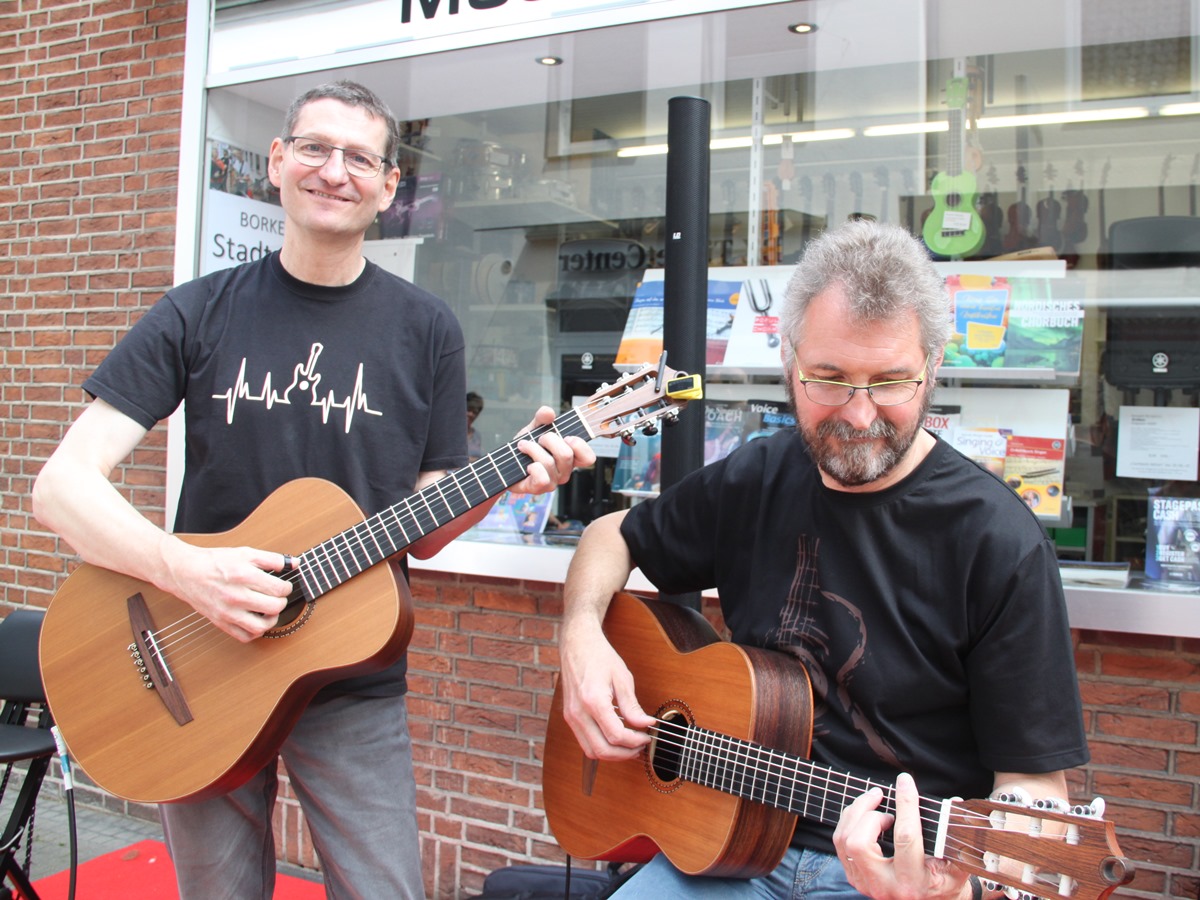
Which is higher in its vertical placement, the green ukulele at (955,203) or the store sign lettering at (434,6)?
the store sign lettering at (434,6)

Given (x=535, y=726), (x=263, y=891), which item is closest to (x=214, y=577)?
(x=263, y=891)

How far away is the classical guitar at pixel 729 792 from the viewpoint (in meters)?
1.32

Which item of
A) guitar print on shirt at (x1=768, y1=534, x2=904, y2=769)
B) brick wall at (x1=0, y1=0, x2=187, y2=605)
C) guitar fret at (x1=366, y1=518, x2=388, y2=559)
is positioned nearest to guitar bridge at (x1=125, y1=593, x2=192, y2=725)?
guitar fret at (x1=366, y1=518, x2=388, y2=559)

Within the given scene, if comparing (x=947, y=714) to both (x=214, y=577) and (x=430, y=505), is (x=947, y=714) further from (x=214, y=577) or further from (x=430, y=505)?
(x=214, y=577)

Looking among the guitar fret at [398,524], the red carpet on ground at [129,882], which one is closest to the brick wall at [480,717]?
the red carpet on ground at [129,882]

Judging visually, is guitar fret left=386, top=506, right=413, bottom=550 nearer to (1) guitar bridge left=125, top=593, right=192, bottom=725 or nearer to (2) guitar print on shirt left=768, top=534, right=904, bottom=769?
(1) guitar bridge left=125, top=593, right=192, bottom=725

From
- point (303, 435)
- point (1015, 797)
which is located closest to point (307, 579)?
point (303, 435)

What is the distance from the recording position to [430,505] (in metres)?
1.98

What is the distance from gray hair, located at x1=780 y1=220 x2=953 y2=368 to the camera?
1691 millimetres

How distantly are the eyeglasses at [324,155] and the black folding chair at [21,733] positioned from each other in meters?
1.71

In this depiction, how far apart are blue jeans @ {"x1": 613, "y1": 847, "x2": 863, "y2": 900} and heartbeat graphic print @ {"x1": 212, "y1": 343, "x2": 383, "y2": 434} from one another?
1.04 meters

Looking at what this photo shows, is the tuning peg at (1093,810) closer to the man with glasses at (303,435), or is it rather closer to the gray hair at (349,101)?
the man with glasses at (303,435)

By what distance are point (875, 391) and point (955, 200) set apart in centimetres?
219

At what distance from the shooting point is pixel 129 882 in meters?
3.47
